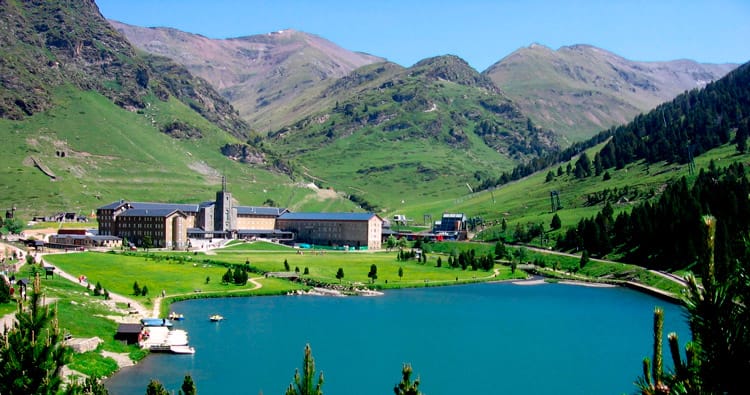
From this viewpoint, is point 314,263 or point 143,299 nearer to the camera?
point 143,299

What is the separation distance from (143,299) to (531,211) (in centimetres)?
12874

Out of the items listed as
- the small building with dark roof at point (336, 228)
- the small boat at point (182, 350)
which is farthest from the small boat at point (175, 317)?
the small building with dark roof at point (336, 228)

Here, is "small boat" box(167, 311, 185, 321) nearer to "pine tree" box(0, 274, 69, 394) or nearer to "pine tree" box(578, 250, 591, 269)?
"pine tree" box(0, 274, 69, 394)

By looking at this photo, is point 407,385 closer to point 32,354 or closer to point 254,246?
point 32,354

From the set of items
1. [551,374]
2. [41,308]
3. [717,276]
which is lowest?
[551,374]

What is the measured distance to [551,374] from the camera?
5512 centimetres

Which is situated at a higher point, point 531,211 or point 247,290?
point 531,211

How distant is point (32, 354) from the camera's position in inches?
743

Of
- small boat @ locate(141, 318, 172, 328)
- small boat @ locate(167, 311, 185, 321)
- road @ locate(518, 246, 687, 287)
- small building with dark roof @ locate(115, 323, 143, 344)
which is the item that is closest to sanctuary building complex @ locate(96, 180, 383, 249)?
road @ locate(518, 246, 687, 287)

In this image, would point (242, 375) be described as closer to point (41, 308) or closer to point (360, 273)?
point (41, 308)

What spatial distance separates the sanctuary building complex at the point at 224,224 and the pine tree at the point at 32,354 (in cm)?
12559

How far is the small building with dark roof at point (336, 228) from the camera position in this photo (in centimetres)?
17462

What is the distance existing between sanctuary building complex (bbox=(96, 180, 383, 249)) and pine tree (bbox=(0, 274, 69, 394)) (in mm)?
125591

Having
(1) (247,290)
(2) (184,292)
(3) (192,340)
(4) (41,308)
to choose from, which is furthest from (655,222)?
(4) (41,308)
